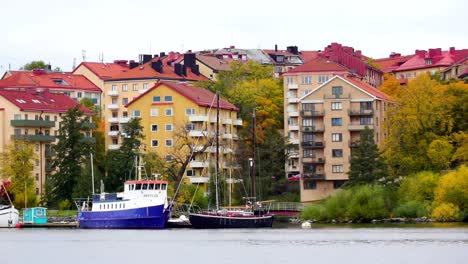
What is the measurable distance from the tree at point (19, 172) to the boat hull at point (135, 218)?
66.5ft

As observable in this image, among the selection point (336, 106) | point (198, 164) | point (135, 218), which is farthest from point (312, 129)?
point (135, 218)

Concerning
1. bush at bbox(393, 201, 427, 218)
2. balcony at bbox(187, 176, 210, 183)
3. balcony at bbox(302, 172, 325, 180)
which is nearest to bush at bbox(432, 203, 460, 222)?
bush at bbox(393, 201, 427, 218)

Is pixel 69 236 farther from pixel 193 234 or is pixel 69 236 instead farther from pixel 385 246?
pixel 385 246

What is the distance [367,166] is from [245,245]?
43.7 metres

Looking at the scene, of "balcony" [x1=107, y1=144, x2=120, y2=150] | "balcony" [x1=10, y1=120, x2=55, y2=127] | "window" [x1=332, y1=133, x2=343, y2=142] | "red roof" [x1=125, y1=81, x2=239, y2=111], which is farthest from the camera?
"balcony" [x1=107, y1=144, x2=120, y2=150]

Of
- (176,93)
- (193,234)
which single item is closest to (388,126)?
(176,93)

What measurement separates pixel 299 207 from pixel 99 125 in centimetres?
4403

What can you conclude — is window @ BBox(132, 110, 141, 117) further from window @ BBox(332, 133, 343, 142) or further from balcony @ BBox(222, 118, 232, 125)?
window @ BBox(332, 133, 343, 142)

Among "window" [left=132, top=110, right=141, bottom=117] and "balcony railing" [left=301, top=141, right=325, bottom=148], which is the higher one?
"window" [left=132, top=110, right=141, bottom=117]

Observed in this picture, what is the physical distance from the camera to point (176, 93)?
561 ft

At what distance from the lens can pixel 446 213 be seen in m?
137

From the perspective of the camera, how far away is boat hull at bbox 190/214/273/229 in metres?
131

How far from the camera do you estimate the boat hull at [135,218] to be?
132250mm

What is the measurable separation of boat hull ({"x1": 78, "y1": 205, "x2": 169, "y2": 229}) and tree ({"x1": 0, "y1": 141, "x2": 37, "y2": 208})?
66.5 feet
